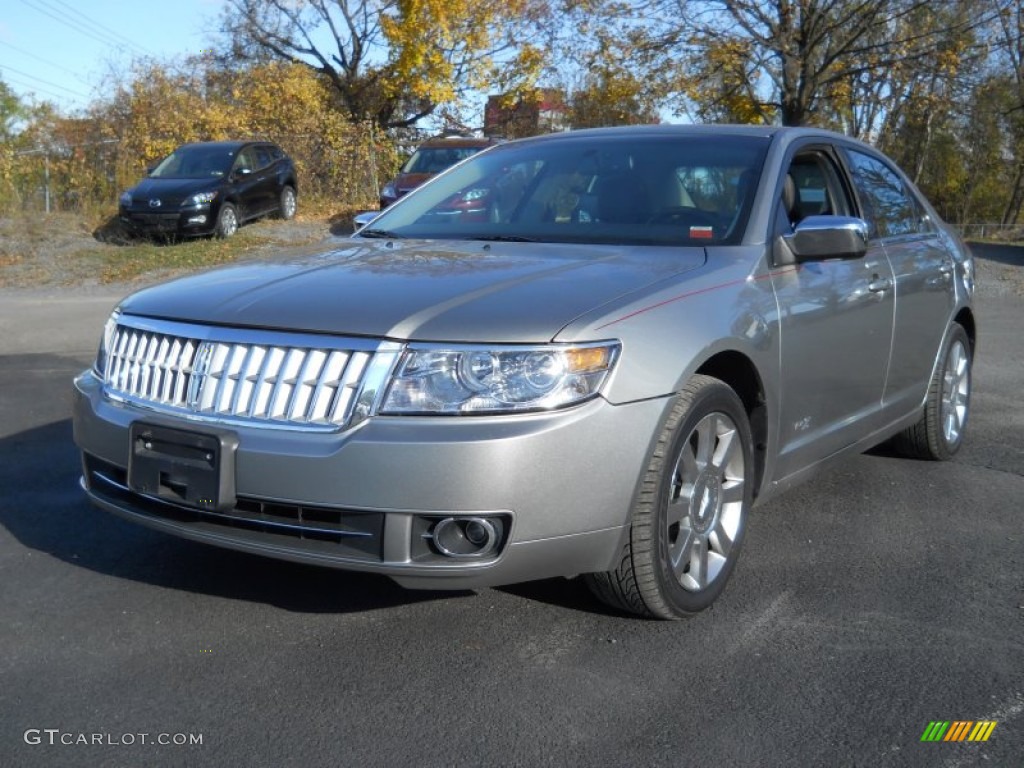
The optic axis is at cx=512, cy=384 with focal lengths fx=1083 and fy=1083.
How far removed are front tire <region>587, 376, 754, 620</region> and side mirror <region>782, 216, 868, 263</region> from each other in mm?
714

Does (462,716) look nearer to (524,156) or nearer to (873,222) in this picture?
(524,156)

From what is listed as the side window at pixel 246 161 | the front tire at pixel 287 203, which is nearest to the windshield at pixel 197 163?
the side window at pixel 246 161

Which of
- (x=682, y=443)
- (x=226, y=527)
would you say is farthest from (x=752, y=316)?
(x=226, y=527)

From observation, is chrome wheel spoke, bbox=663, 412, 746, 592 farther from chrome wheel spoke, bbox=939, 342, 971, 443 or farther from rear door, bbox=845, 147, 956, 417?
chrome wheel spoke, bbox=939, 342, 971, 443

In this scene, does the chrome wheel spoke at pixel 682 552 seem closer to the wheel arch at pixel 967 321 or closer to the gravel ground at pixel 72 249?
the wheel arch at pixel 967 321

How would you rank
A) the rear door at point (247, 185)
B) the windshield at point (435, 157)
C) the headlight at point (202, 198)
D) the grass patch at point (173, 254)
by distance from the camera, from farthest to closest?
the windshield at point (435, 157) → the rear door at point (247, 185) → the headlight at point (202, 198) → the grass patch at point (173, 254)

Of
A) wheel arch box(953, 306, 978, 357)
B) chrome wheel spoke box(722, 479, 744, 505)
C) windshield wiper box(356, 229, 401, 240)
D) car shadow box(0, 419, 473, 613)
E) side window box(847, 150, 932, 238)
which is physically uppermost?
side window box(847, 150, 932, 238)

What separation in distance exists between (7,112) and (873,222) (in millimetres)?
70146

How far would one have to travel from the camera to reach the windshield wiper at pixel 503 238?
4.16 m

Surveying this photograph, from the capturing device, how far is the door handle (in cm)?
456

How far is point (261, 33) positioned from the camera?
33656 mm

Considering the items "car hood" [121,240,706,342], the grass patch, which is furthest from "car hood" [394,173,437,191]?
"car hood" [121,240,706,342]

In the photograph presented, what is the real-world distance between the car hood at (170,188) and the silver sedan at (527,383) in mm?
13600

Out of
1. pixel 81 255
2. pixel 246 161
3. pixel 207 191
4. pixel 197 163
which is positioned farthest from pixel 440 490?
pixel 246 161
